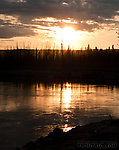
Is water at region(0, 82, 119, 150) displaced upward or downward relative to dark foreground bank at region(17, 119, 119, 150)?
downward

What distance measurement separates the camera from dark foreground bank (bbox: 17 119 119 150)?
6.11m

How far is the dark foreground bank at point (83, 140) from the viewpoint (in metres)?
6.11

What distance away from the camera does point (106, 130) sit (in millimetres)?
7164

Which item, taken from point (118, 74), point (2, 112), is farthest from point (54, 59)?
point (2, 112)

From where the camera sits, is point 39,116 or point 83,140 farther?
point 39,116

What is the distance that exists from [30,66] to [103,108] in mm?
31381

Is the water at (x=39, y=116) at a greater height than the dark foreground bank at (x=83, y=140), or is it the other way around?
the dark foreground bank at (x=83, y=140)

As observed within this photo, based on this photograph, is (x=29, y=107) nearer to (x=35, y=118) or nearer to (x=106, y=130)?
(x=35, y=118)

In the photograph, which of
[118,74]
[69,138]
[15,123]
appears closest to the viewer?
[69,138]

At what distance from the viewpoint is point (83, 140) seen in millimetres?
6664

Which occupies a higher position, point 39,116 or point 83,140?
point 83,140

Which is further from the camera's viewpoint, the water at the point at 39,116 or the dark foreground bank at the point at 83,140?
the water at the point at 39,116

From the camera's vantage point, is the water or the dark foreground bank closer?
the dark foreground bank

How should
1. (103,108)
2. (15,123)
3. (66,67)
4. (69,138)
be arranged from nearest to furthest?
1. (69,138)
2. (15,123)
3. (103,108)
4. (66,67)
